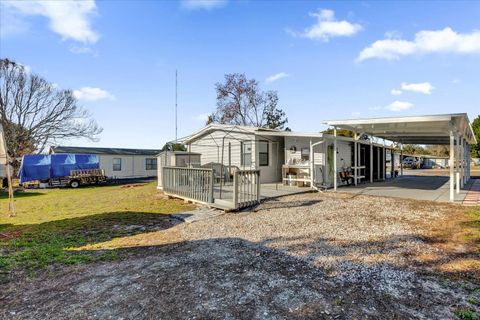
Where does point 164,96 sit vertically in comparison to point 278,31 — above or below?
below

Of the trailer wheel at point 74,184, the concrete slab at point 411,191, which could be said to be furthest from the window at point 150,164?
the concrete slab at point 411,191

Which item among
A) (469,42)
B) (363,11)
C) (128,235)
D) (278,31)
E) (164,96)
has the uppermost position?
(278,31)

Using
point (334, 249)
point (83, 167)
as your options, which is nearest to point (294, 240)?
point (334, 249)

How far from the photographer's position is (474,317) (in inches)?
103

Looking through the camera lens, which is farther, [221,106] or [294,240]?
[221,106]

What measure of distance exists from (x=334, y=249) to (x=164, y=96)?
13.0 meters

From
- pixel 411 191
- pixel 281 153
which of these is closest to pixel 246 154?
pixel 281 153

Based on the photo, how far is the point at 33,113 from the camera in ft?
86.2

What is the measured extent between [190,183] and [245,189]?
214 cm

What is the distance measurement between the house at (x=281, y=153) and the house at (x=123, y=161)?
41.3ft

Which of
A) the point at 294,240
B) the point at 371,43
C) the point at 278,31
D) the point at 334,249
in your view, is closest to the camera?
the point at 334,249

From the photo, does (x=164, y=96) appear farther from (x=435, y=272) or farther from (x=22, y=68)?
(x=22, y=68)

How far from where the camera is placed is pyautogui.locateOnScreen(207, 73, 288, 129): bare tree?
3453 cm

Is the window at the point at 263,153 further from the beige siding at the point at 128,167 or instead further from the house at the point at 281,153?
the beige siding at the point at 128,167
